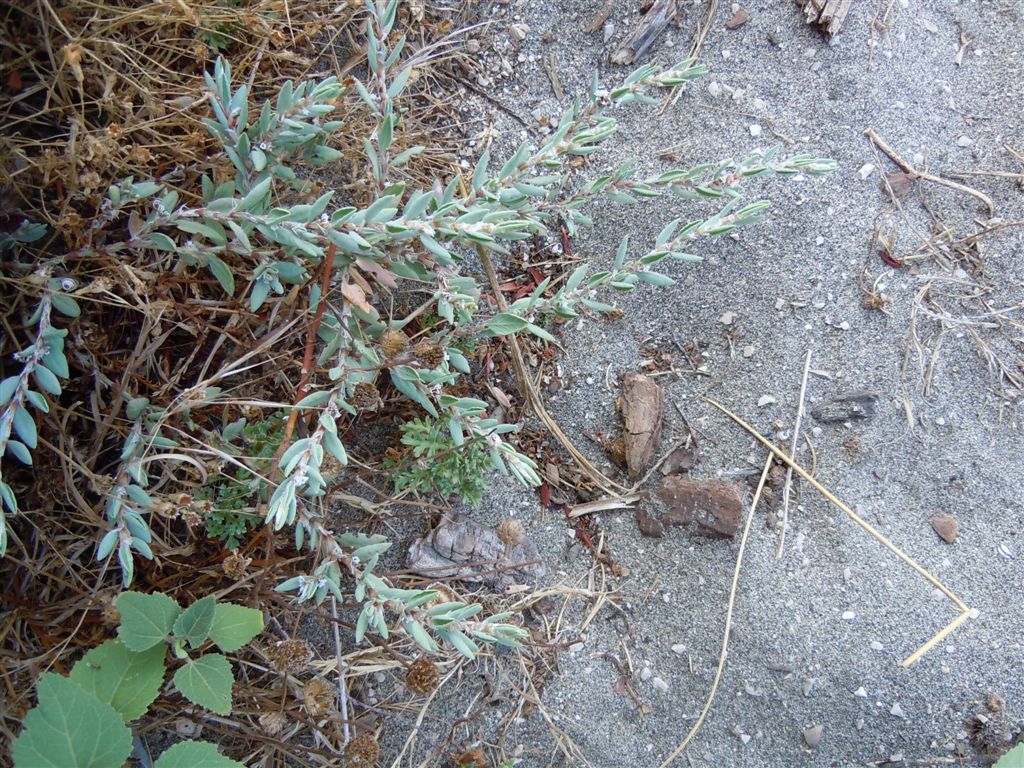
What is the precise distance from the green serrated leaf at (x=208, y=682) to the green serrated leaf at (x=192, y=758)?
0.37 ft

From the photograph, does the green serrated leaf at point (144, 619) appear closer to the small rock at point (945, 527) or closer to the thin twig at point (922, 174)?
the small rock at point (945, 527)

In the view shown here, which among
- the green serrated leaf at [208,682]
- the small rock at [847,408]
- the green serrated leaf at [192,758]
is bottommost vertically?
the green serrated leaf at [208,682]

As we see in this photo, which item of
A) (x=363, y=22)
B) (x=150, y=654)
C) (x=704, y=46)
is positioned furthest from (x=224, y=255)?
(x=704, y=46)

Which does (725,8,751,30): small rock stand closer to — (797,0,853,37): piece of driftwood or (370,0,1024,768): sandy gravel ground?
(370,0,1024,768): sandy gravel ground

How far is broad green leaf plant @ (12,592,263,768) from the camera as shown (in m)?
1.57

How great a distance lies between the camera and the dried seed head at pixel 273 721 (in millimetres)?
1983

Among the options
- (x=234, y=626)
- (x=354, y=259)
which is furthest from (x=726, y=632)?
(x=354, y=259)

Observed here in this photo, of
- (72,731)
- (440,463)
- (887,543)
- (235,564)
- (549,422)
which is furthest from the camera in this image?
(549,422)

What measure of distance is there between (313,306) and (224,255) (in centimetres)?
33

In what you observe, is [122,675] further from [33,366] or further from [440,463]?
[440,463]

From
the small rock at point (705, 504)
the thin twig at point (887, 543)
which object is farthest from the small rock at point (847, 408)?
the small rock at point (705, 504)

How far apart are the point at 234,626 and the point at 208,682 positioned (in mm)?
135

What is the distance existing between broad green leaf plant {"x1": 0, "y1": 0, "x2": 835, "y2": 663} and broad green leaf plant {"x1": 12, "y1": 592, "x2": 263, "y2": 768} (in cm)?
2

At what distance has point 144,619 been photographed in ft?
5.86
